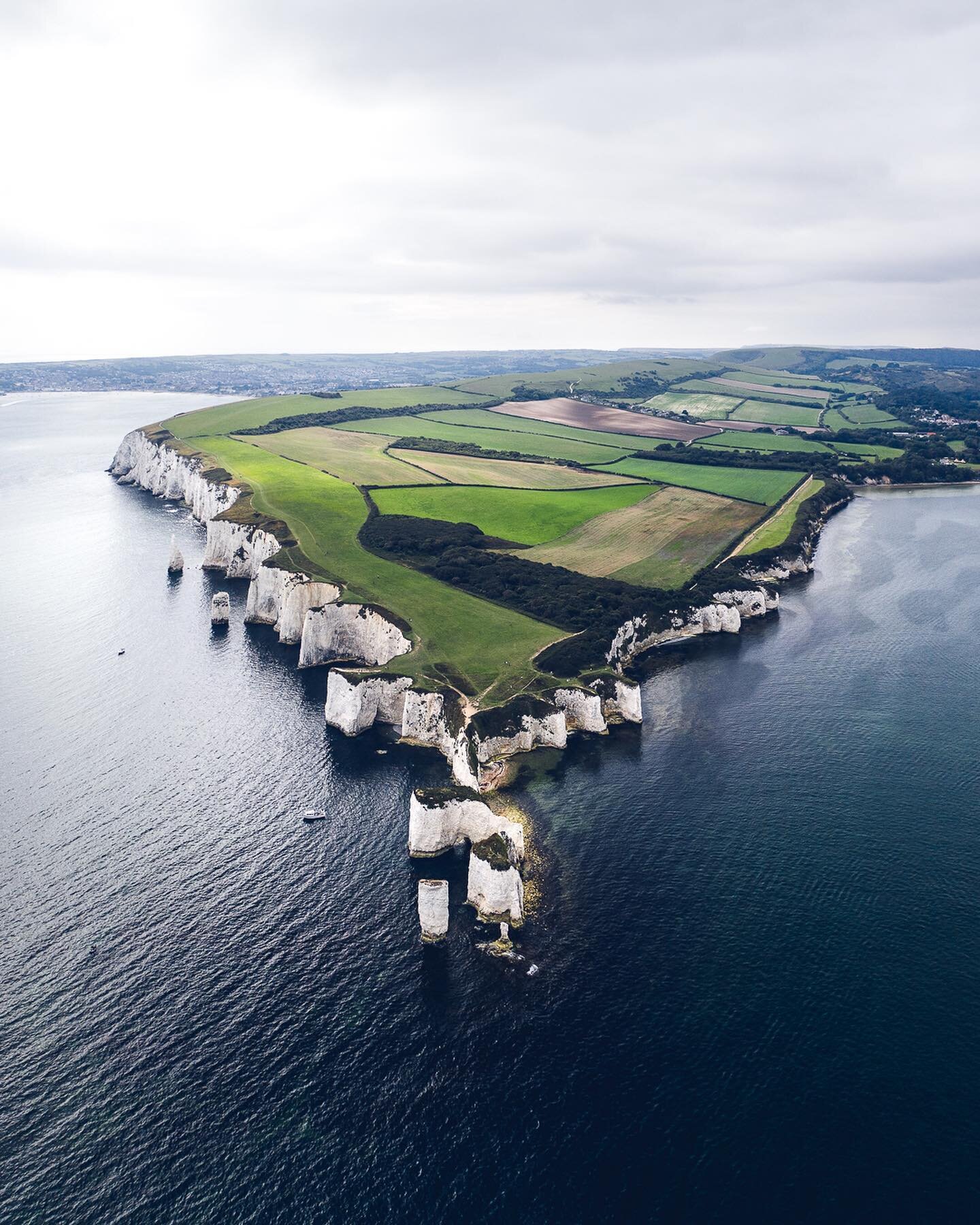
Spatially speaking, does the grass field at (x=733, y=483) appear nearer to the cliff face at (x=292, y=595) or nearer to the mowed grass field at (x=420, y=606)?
the mowed grass field at (x=420, y=606)

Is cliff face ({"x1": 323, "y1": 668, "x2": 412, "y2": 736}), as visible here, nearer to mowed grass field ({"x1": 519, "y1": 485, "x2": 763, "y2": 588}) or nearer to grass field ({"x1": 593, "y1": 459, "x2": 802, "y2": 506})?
mowed grass field ({"x1": 519, "y1": 485, "x2": 763, "y2": 588})

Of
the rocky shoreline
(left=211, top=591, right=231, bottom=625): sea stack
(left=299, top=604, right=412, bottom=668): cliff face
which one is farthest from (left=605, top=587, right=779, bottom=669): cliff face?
(left=211, top=591, right=231, bottom=625): sea stack

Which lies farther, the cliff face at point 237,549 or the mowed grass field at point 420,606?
the cliff face at point 237,549

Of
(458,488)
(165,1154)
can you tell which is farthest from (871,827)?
(458,488)

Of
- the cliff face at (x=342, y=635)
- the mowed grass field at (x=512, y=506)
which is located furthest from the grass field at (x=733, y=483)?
the cliff face at (x=342, y=635)

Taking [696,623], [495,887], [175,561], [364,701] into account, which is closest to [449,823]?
[495,887]

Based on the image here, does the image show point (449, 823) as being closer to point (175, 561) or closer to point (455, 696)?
point (455, 696)

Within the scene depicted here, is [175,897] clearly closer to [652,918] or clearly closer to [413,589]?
[652,918]
